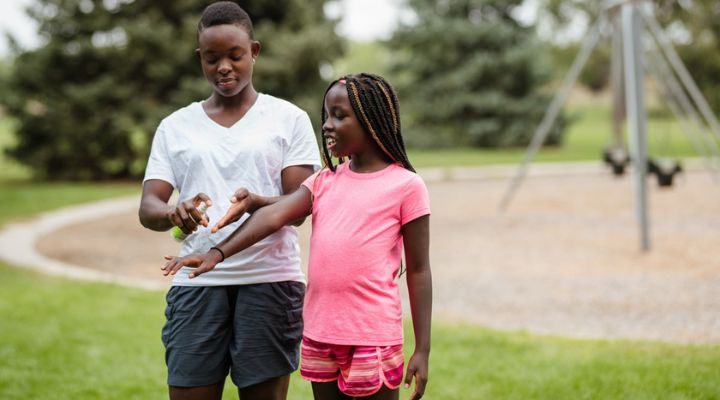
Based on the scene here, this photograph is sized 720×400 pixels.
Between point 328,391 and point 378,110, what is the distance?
797 millimetres

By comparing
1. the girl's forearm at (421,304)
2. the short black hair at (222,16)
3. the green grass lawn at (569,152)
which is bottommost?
the green grass lawn at (569,152)

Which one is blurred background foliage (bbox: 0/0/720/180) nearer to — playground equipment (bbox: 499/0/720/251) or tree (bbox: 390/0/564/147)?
playground equipment (bbox: 499/0/720/251)

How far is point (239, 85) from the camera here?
7.84ft

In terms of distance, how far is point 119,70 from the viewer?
17438 mm

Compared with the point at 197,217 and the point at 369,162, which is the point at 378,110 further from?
the point at 197,217

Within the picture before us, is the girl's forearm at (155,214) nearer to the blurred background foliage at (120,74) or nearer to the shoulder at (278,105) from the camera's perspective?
the shoulder at (278,105)

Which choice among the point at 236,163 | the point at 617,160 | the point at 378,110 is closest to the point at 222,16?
the point at 236,163

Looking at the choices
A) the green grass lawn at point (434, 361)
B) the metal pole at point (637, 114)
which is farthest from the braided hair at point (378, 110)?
the metal pole at point (637, 114)

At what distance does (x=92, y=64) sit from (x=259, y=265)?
54.9 feet

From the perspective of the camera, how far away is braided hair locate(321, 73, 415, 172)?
87.1 inches

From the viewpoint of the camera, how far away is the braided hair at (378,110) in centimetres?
221

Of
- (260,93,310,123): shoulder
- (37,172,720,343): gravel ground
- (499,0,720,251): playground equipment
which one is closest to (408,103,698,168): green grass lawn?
(499,0,720,251): playground equipment

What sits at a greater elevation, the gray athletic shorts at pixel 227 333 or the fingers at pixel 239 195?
the fingers at pixel 239 195

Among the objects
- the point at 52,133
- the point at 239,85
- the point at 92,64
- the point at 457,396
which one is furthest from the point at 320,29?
the point at 239,85
